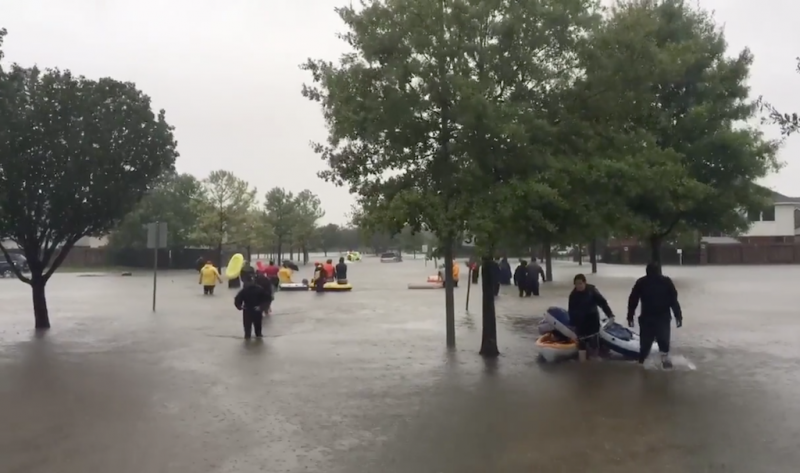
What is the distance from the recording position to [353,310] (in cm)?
2231

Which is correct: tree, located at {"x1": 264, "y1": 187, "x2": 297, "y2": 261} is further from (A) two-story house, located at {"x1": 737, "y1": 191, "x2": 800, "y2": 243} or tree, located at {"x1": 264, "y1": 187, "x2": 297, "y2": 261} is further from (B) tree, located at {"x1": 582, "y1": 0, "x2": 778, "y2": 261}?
(B) tree, located at {"x1": 582, "y1": 0, "x2": 778, "y2": 261}

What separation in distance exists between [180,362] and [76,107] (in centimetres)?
723

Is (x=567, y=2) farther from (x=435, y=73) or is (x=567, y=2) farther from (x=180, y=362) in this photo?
(x=180, y=362)

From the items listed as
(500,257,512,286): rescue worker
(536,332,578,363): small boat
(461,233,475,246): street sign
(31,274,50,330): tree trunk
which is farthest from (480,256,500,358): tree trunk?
(500,257,512,286): rescue worker

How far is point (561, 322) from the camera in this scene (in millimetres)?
12781

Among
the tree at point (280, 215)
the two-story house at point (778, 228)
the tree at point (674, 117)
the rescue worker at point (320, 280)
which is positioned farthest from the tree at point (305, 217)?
the tree at point (674, 117)

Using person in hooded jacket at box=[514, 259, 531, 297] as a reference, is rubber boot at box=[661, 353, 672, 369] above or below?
below

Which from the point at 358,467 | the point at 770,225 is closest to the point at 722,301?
the point at 358,467

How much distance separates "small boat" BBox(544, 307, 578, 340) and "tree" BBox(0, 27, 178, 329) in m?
9.93

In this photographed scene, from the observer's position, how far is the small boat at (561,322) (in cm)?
1259

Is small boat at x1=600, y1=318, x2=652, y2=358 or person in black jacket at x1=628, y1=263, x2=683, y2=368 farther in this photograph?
small boat at x1=600, y1=318, x2=652, y2=358

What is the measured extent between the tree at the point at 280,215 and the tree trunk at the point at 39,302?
60.5m

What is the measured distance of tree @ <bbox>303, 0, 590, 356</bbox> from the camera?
11609 mm

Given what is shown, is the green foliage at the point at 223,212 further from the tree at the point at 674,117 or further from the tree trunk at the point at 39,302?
the tree at the point at 674,117
